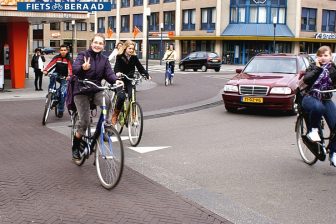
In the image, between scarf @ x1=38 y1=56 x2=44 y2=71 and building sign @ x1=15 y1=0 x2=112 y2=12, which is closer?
building sign @ x1=15 y1=0 x2=112 y2=12

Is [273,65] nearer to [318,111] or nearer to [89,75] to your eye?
[318,111]

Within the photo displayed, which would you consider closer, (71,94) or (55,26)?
(71,94)

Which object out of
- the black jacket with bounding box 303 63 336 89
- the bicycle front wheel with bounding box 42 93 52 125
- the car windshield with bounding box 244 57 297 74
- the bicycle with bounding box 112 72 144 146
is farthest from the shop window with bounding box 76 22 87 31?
the black jacket with bounding box 303 63 336 89

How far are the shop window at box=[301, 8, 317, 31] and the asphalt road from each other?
43.8 meters

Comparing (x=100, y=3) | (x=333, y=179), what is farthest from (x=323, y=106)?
(x=100, y=3)

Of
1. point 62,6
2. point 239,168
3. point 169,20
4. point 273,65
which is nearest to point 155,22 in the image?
point 169,20

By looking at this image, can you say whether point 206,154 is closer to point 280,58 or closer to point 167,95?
point 280,58

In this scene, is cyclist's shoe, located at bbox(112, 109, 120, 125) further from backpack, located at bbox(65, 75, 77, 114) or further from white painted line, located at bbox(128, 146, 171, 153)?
backpack, located at bbox(65, 75, 77, 114)

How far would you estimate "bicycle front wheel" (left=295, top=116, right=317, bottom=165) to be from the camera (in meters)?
7.02

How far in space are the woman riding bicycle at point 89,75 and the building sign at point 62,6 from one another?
11.8 meters

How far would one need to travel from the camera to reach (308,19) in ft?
175

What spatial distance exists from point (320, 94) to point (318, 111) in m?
0.23

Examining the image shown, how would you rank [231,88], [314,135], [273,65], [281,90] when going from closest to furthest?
[314,135]
[281,90]
[231,88]
[273,65]

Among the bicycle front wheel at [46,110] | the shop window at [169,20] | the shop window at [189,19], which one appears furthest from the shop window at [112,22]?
the bicycle front wheel at [46,110]
